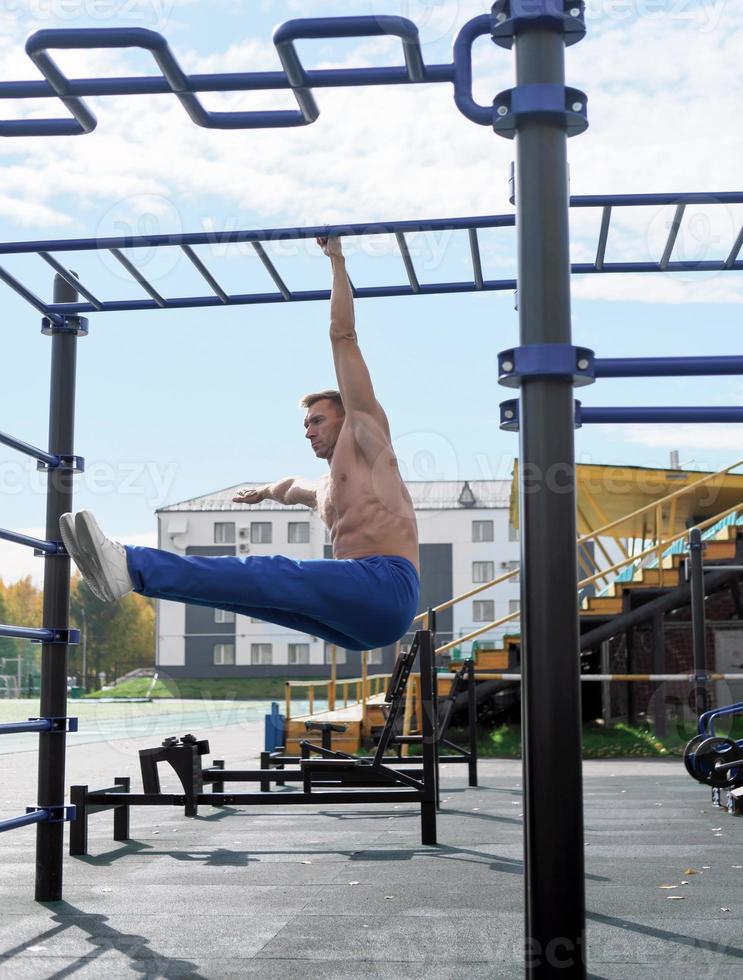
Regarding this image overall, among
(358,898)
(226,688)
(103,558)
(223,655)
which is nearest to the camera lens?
(103,558)

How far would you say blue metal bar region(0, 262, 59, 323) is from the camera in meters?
4.13

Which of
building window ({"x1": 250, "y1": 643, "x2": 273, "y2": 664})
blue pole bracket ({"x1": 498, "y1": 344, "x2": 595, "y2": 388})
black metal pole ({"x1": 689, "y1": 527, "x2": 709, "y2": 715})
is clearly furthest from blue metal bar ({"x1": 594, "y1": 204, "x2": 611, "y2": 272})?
building window ({"x1": 250, "y1": 643, "x2": 273, "y2": 664})

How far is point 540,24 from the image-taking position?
2041 millimetres

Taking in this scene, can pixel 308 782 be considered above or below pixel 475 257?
below

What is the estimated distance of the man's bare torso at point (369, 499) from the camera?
12.1 feet

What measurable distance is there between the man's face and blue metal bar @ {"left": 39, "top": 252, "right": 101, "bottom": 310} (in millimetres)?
1084

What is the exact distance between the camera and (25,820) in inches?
154

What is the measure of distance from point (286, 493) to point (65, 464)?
87cm

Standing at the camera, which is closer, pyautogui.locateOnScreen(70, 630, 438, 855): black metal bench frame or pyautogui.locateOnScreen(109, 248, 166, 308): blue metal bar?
pyautogui.locateOnScreen(109, 248, 166, 308): blue metal bar

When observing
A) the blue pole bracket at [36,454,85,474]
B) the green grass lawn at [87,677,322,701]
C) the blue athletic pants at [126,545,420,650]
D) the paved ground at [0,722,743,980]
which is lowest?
the green grass lawn at [87,677,322,701]

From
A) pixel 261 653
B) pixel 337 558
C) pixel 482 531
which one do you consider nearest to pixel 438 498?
pixel 482 531

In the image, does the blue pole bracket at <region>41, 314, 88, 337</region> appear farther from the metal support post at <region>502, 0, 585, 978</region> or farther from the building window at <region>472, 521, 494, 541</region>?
the building window at <region>472, 521, 494, 541</region>

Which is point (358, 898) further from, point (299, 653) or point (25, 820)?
point (299, 653)

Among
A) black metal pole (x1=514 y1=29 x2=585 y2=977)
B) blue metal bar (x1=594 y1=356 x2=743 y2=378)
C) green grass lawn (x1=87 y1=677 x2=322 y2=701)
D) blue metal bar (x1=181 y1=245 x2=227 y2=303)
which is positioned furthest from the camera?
green grass lawn (x1=87 y1=677 x2=322 y2=701)
